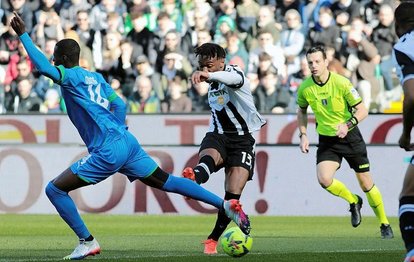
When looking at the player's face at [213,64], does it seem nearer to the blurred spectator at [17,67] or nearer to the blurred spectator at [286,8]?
the blurred spectator at [286,8]

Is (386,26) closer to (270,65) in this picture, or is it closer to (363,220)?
(270,65)

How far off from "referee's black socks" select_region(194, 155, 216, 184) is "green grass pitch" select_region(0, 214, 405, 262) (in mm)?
744

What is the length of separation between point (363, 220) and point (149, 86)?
4.71 metres

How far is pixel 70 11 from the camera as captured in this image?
21.4 m

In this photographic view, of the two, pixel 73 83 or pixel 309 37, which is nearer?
pixel 73 83

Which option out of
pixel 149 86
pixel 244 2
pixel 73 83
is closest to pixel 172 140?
pixel 149 86

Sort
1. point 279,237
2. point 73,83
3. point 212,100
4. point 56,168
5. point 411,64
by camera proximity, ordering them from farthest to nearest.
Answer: point 56,168, point 279,237, point 212,100, point 73,83, point 411,64

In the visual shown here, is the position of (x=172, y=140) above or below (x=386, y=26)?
below

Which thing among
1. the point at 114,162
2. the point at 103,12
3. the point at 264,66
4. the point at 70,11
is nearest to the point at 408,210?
the point at 114,162

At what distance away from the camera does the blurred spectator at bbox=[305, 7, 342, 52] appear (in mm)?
19734

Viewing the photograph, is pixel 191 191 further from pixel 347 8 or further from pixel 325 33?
pixel 347 8

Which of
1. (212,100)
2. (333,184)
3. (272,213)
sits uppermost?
(212,100)

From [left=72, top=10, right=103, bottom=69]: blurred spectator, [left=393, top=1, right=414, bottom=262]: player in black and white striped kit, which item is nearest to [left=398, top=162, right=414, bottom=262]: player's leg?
[left=393, top=1, right=414, bottom=262]: player in black and white striped kit

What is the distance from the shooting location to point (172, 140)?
19016 mm
